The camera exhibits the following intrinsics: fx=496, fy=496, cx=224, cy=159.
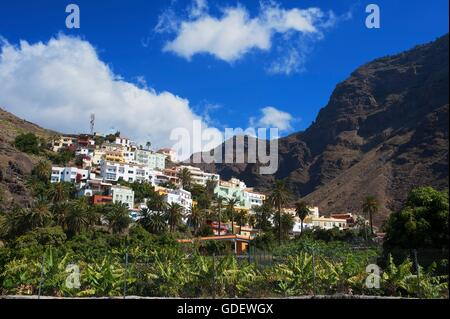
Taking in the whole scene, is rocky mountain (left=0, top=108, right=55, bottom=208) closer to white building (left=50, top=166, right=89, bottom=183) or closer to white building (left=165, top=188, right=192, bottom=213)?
white building (left=50, top=166, right=89, bottom=183)

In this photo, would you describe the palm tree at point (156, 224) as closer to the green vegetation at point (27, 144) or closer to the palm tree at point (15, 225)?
the palm tree at point (15, 225)

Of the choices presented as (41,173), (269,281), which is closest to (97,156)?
(41,173)

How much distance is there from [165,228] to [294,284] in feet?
187

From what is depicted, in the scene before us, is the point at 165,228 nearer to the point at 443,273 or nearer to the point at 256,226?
the point at 256,226

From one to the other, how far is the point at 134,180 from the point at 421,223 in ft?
262

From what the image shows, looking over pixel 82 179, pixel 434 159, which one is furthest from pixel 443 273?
pixel 434 159

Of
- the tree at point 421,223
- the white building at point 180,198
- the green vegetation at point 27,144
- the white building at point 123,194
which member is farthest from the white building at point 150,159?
the tree at point 421,223

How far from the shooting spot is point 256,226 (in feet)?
291

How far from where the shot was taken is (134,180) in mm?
103188

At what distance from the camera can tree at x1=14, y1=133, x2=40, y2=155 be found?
101m

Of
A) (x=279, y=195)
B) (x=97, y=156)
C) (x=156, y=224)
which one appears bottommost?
(x=156, y=224)

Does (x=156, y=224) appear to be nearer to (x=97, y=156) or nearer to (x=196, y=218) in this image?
(x=196, y=218)

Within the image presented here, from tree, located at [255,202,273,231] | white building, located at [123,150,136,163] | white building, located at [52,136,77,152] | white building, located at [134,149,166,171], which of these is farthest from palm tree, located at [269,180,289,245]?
white building, located at [52,136,77,152]

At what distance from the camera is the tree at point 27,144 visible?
101312 mm
